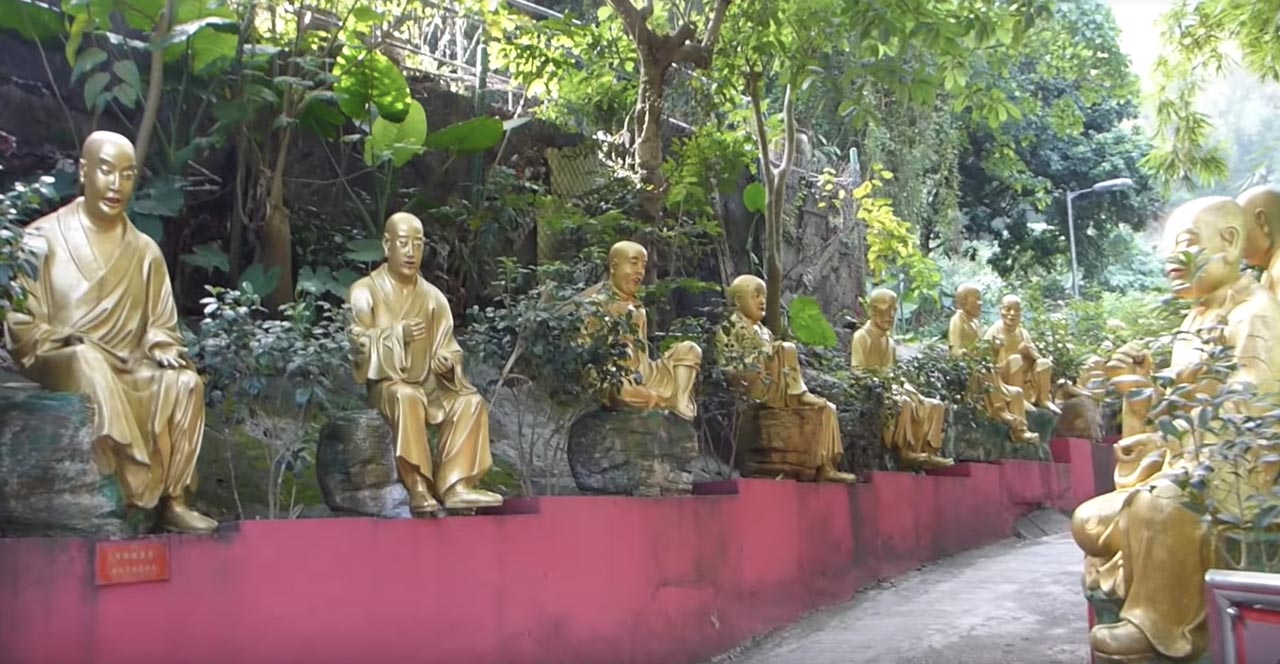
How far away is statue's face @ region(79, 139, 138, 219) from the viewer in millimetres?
5066

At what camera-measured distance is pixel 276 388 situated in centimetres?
602

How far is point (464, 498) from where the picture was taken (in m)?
5.92

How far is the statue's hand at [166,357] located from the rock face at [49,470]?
45 centimetres

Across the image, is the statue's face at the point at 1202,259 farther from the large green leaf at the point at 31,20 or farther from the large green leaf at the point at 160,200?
the large green leaf at the point at 31,20

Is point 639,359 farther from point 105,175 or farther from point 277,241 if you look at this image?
point 105,175

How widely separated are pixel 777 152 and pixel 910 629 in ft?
23.6

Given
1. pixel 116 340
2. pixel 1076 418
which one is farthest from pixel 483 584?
pixel 1076 418

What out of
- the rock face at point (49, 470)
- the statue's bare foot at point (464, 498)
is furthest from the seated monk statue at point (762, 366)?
the rock face at point (49, 470)

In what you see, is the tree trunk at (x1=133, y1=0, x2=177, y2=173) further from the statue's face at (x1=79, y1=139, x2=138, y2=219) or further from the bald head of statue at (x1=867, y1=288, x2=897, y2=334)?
the bald head of statue at (x1=867, y1=288, x2=897, y2=334)

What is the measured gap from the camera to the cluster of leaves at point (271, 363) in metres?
5.45

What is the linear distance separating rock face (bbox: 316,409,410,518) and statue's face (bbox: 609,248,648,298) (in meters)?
1.94

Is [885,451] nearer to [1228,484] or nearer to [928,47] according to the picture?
[928,47]

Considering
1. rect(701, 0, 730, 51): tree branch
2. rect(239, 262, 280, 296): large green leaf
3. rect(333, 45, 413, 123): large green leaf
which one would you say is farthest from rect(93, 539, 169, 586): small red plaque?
rect(701, 0, 730, 51): tree branch

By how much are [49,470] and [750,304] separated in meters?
5.04
